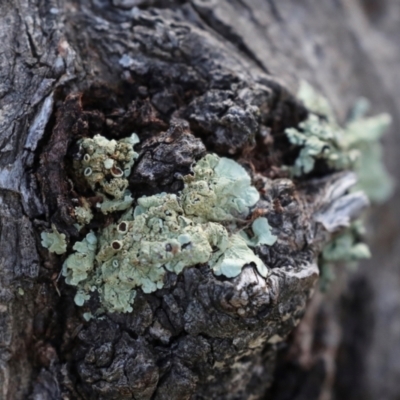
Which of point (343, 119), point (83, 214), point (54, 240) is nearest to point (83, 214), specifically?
point (83, 214)

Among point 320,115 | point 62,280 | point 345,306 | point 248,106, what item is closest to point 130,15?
point 248,106

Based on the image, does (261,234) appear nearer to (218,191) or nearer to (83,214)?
(218,191)

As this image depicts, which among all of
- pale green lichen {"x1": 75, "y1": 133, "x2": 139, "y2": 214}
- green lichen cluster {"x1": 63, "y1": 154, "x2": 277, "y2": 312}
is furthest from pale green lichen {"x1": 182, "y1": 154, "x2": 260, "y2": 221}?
pale green lichen {"x1": 75, "y1": 133, "x2": 139, "y2": 214}

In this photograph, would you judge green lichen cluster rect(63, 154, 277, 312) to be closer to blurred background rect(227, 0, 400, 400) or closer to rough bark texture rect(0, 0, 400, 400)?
rough bark texture rect(0, 0, 400, 400)

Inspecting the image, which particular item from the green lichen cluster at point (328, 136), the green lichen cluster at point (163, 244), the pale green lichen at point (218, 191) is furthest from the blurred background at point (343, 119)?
the green lichen cluster at point (163, 244)

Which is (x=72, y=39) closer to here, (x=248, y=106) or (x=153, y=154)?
(x=153, y=154)

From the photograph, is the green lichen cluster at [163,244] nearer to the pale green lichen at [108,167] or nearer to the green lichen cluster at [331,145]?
the pale green lichen at [108,167]
